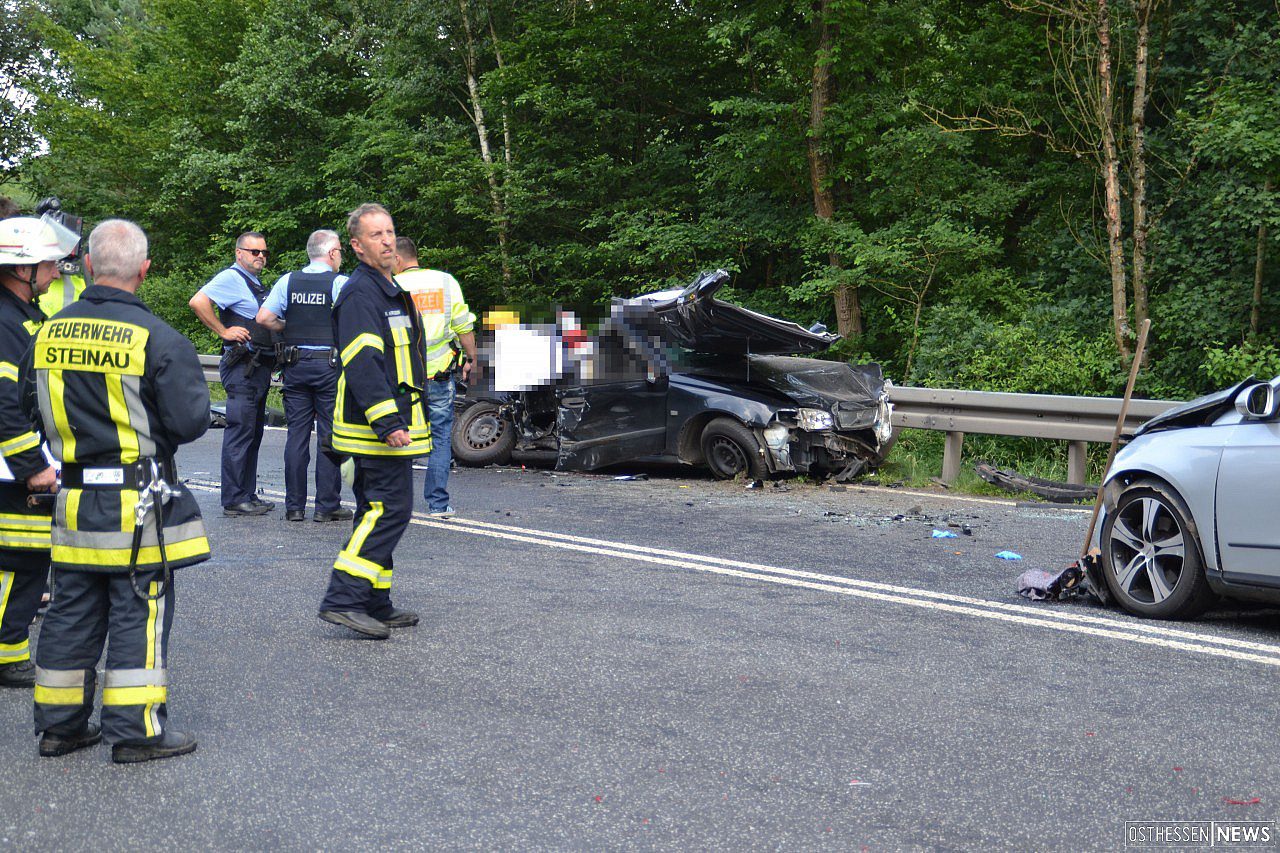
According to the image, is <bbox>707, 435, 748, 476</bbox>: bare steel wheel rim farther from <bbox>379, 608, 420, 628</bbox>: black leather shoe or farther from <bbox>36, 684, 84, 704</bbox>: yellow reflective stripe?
<bbox>36, 684, 84, 704</bbox>: yellow reflective stripe

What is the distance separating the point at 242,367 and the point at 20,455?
15.3 ft

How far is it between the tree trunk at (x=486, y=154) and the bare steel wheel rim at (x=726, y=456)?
465 inches

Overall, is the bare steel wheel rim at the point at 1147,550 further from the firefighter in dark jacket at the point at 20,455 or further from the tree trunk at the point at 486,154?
the tree trunk at the point at 486,154

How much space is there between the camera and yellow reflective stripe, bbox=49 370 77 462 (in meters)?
3.94

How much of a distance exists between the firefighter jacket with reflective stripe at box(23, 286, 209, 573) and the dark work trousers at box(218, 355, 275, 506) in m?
5.07

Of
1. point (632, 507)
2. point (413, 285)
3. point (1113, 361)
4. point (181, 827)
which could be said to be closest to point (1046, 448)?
point (1113, 361)

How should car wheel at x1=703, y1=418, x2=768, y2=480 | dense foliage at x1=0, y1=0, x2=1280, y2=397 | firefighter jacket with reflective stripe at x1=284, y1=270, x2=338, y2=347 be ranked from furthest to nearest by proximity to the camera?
dense foliage at x1=0, y1=0, x2=1280, y2=397 → car wheel at x1=703, y1=418, x2=768, y2=480 → firefighter jacket with reflective stripe at x1=284, y1=270, x2=338, y2=347

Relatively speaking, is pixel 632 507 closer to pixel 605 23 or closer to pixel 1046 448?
pixel 1046 448

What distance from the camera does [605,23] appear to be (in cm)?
2202

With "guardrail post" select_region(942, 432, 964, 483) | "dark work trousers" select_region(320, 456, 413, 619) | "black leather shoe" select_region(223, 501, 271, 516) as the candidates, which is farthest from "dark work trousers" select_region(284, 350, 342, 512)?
"guardrail post" select_region(942, 432, 964, 483)

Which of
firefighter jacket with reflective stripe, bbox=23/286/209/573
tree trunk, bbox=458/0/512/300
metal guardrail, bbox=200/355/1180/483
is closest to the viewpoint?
firefighter jacket with reflective stripe, bbox=23/286/209/573

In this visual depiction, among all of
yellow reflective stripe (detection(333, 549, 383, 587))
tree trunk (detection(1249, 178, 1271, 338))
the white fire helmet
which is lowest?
yellow reflective stripe (detection(333, 549, 383, 587))

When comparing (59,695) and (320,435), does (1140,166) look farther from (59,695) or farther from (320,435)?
(59,695)

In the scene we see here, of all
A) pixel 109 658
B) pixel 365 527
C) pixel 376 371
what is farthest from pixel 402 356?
pixel 109 658
